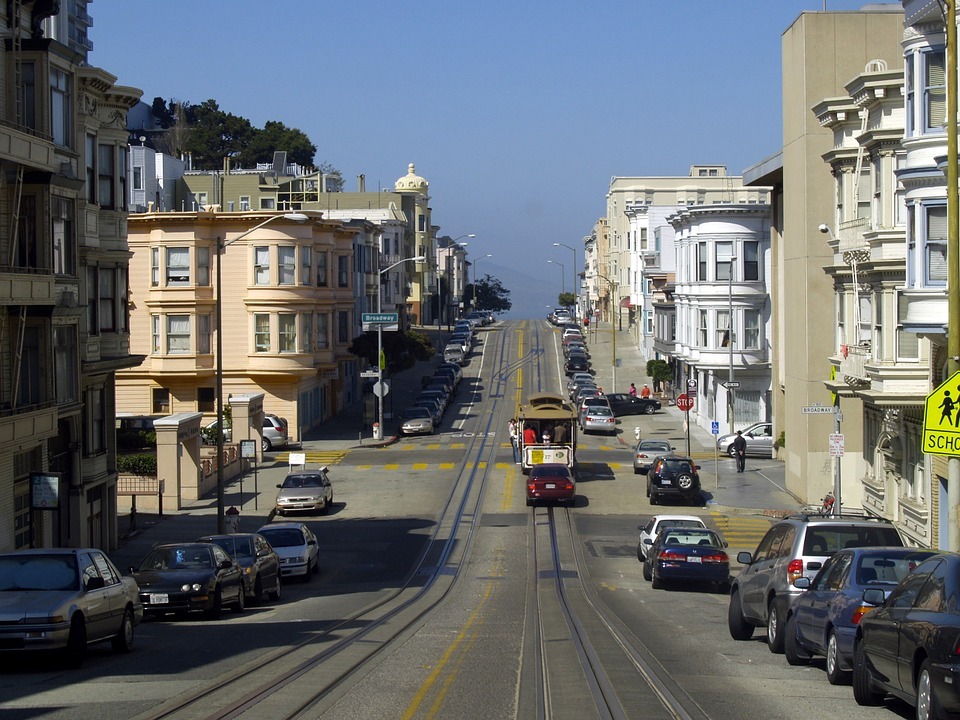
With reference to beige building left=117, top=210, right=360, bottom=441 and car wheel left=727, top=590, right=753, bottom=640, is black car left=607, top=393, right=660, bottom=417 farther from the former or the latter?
car wheel left=727, top=590, right=753, bottom=640

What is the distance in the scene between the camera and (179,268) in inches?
2272

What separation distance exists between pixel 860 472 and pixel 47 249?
Result: 82.5 feet

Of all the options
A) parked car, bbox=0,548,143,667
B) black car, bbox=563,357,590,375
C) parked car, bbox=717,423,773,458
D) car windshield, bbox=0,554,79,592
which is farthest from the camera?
black car, bbox=563,357,590,375

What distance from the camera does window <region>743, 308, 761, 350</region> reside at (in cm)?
5916

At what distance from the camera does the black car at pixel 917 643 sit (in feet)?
32.8

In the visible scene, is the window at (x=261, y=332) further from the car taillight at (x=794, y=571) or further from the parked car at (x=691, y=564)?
the car taillight at (x=794, y=571)

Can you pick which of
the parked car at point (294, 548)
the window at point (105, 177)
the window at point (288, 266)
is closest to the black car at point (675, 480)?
the parked car at point (294, 548)

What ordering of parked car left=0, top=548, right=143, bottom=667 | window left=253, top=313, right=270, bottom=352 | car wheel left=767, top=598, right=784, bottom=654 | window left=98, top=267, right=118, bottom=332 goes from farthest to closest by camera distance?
window left=253, top=313, right=270, bottom=352
window left=98, top=267, right=118, bottom=332
car wheel left=767, top=598, right=784, bottom=654
parked car left=0, top=548, right=143, bottom=667

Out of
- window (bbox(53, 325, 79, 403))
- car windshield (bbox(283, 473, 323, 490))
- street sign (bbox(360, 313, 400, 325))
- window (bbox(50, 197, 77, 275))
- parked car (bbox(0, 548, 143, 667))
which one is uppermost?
window (bbox(50, 197, 77, 275))

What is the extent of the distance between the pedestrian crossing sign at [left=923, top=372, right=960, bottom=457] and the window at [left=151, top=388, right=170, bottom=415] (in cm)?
4630

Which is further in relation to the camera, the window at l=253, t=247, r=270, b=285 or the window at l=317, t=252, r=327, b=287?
the window at l=317, t=252, r=327, b=287

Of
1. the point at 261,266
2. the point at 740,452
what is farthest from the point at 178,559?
the point at 261,266

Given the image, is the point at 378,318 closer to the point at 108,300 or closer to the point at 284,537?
the point at 108,300

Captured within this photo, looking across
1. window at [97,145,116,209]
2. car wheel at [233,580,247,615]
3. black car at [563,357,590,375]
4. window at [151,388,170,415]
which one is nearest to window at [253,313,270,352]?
window at [151,388,170,415]
